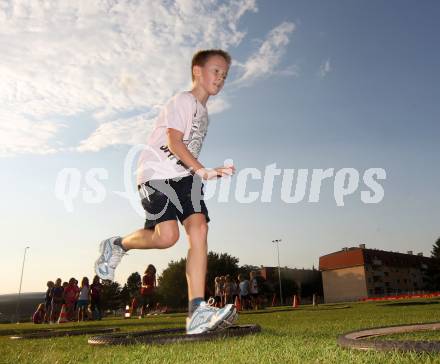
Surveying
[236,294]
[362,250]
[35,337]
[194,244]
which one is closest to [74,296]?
[236,294]

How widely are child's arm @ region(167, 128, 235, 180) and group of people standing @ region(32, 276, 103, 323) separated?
557 inches

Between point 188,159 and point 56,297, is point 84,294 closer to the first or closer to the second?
point 56,297

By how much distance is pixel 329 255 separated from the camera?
98500 mm

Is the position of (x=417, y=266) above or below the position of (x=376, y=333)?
above

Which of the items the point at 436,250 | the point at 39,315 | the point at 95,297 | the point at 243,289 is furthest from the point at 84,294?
the point at 436,250

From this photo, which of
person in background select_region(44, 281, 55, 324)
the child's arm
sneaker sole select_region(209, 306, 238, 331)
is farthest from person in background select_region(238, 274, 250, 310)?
the child's arm

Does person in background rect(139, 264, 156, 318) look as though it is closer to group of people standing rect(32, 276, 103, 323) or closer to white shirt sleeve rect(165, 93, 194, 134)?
group of people standing rect(32, 276, 103, 323)

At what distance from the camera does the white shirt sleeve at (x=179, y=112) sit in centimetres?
415

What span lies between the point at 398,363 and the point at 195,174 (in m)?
2.70

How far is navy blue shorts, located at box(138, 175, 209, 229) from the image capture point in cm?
413

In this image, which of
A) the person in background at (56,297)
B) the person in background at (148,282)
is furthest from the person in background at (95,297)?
the person in background at (148,282)

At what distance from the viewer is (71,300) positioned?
59.0 feet

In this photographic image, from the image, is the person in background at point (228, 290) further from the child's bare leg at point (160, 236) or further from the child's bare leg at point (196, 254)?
the child's bare leg at point (196, 254)

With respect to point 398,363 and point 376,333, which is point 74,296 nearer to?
point 376,333
